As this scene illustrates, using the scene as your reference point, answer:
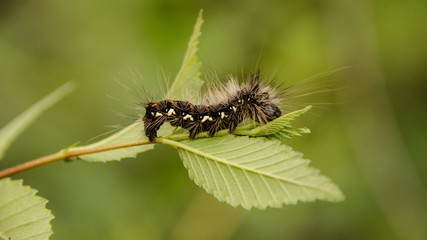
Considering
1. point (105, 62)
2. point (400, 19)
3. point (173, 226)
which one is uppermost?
point (105, 62)

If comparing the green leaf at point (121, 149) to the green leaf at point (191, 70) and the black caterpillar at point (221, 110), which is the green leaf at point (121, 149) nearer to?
the black caterpillar at point (221, 110)

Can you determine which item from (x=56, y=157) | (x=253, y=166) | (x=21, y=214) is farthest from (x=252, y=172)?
(x=21, y=214)

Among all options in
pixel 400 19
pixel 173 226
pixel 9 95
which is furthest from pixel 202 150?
pixel 9 95

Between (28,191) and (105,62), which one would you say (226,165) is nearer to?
(28,191)

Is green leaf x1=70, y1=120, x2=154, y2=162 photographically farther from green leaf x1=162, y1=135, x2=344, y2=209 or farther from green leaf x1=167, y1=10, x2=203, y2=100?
green leaf x1=167, y1=10, x2=203, y2=100

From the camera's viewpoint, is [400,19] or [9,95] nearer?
[400,19]

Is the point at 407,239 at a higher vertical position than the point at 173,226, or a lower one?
lower

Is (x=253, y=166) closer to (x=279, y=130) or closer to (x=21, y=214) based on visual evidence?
(x=279, y=130)
